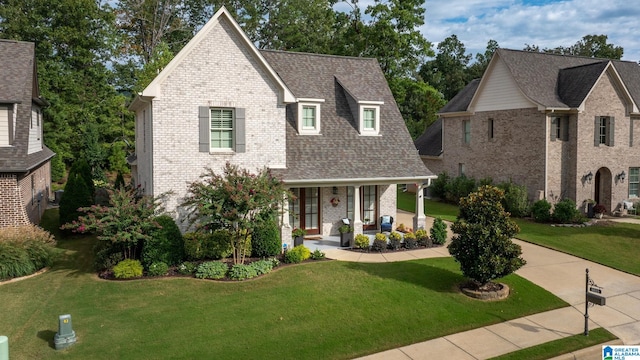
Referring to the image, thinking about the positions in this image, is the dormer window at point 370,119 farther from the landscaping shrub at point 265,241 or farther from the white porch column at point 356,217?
the landscaping shrub at point 265,241

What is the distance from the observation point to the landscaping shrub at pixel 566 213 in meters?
24.4

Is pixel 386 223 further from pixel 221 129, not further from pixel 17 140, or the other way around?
pixel 17 140

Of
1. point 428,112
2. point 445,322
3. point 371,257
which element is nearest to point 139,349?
point 445,322

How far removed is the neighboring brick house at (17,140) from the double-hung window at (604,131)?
96.6 ft

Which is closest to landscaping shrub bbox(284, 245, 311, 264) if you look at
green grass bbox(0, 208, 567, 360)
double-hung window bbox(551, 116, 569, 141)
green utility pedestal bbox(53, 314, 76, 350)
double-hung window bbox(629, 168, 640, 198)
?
green grass bbox(0, 208, 567, 360)

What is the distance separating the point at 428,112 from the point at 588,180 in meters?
23.7

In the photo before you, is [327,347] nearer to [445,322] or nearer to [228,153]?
[445,322]

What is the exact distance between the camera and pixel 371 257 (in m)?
17.4

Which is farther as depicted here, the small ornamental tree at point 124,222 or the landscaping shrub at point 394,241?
the landscaping shrub at point 394,241

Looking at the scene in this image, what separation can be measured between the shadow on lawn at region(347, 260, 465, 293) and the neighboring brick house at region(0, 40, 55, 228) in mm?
12874

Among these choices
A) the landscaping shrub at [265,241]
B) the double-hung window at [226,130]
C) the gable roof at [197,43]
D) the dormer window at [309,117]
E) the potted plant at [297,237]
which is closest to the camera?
the gable roof at [197,43]

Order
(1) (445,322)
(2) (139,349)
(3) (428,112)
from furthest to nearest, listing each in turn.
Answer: (3) (428,112) < (1) (445,322) < (2) (139,349)

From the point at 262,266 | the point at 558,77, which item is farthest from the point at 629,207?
the point at 262,266

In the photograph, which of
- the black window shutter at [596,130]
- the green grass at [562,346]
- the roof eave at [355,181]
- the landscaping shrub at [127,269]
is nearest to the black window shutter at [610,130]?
the black window shutter at [596,130]
